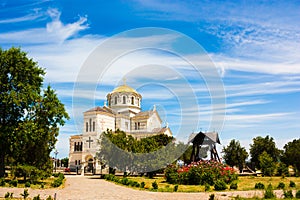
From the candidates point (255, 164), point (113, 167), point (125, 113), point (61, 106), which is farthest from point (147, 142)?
point (125, 113)

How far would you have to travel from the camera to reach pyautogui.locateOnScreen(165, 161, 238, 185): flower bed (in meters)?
22.0

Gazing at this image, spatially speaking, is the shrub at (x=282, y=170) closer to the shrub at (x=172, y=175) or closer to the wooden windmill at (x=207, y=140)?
the wooden windmill at (x=207, y=140)

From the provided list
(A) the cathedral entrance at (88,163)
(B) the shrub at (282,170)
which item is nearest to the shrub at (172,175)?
(B) the shrub at (282,170)

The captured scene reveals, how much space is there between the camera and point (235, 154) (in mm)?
45281

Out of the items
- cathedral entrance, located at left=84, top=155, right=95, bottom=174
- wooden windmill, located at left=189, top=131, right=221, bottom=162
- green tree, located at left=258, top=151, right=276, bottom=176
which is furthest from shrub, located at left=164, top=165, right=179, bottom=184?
cathedral entrance, located at left=84, top=155, right=95, bottom=174

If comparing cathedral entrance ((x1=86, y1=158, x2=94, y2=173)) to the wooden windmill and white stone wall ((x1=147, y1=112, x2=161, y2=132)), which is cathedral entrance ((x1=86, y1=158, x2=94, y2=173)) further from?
the wooden windmill

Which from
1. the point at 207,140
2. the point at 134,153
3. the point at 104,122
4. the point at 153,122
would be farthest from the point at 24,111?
the point at 153,122

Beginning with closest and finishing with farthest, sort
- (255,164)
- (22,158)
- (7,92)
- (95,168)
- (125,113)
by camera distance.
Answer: (7,92) < (22,158) < (255,164) < (95,168) < (125,113)

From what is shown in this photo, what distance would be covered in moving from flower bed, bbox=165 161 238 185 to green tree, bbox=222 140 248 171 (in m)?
22.2

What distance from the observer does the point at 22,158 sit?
78.5 feet

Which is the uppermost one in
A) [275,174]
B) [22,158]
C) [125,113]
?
[125,113]

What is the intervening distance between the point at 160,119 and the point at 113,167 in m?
25.9

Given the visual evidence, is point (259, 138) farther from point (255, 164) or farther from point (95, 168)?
point (95, 168)

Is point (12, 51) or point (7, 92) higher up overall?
point (12, 51)
